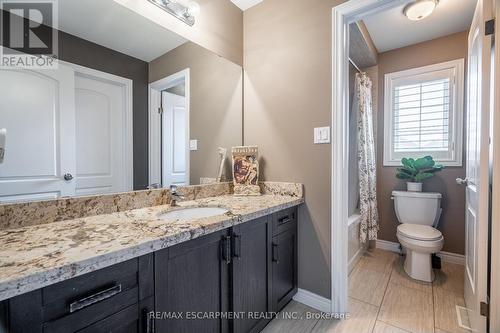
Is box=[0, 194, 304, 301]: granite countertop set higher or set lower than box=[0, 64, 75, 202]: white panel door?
lower

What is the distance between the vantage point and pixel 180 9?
4.86 feet

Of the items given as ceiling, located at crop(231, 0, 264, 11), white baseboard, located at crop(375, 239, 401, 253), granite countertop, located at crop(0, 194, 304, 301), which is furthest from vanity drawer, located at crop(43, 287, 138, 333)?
white baseboard, located at crop(375, 239, 401, 253)

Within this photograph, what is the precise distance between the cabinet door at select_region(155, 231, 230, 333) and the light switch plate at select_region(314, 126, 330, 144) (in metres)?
0.94

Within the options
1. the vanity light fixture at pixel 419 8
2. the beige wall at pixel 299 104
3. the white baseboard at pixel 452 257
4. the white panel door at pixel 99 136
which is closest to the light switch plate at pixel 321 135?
the beige wall at pixel 299 104

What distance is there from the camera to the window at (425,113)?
238 cm

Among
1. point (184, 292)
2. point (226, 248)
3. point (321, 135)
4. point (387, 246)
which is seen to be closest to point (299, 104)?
point (321, 135)

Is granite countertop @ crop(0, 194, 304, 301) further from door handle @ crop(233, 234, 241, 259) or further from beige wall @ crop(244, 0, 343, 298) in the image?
beige wall @ crop(244, 0, 343, 298)

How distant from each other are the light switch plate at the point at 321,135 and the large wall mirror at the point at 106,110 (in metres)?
0.84

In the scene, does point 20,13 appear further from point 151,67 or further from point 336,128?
point 336,128

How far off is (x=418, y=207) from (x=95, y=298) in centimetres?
280

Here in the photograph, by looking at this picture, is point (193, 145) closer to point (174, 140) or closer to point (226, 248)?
point (174, 140)

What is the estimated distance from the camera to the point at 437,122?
2.49m

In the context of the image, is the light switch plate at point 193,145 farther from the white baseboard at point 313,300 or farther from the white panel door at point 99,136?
the white baseboard at point 313,300

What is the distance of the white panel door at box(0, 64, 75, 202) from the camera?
0.88 meters
